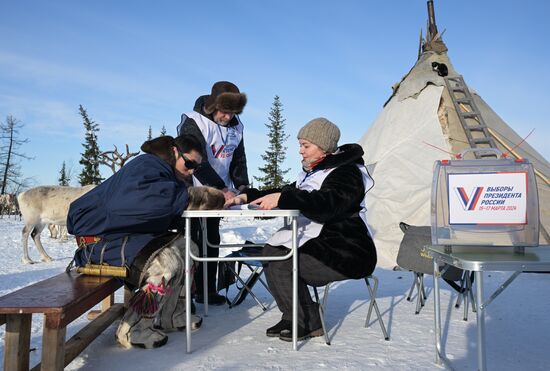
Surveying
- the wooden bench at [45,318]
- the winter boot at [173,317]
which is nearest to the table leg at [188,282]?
the winter boot at [173,317]

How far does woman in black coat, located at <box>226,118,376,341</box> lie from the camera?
2963mm

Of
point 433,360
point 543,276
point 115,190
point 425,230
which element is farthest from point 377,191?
point 115,190

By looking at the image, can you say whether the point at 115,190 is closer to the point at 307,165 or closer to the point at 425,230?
the point at 307,165

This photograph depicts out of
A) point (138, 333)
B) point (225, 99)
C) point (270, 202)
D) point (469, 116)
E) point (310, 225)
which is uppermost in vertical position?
point (469, 116)

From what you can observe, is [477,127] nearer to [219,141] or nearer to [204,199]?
[219,141]

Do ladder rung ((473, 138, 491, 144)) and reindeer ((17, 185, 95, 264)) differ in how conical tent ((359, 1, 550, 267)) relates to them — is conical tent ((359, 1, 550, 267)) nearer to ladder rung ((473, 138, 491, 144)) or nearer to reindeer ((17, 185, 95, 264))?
ladder rung ((473, 138, 491, 144))

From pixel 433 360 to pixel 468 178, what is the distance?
1.17 m

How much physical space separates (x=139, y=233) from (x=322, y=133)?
56.1 inches

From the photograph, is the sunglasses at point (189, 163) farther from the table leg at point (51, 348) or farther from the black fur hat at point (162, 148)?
the table leg at point (51, 348)

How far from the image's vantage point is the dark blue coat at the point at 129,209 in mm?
2740

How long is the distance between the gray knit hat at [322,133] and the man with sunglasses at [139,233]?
98 cm

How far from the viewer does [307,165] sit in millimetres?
3410

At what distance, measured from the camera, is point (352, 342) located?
10.4ft

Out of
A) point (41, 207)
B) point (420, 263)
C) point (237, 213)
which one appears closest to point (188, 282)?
point (237, 213)
